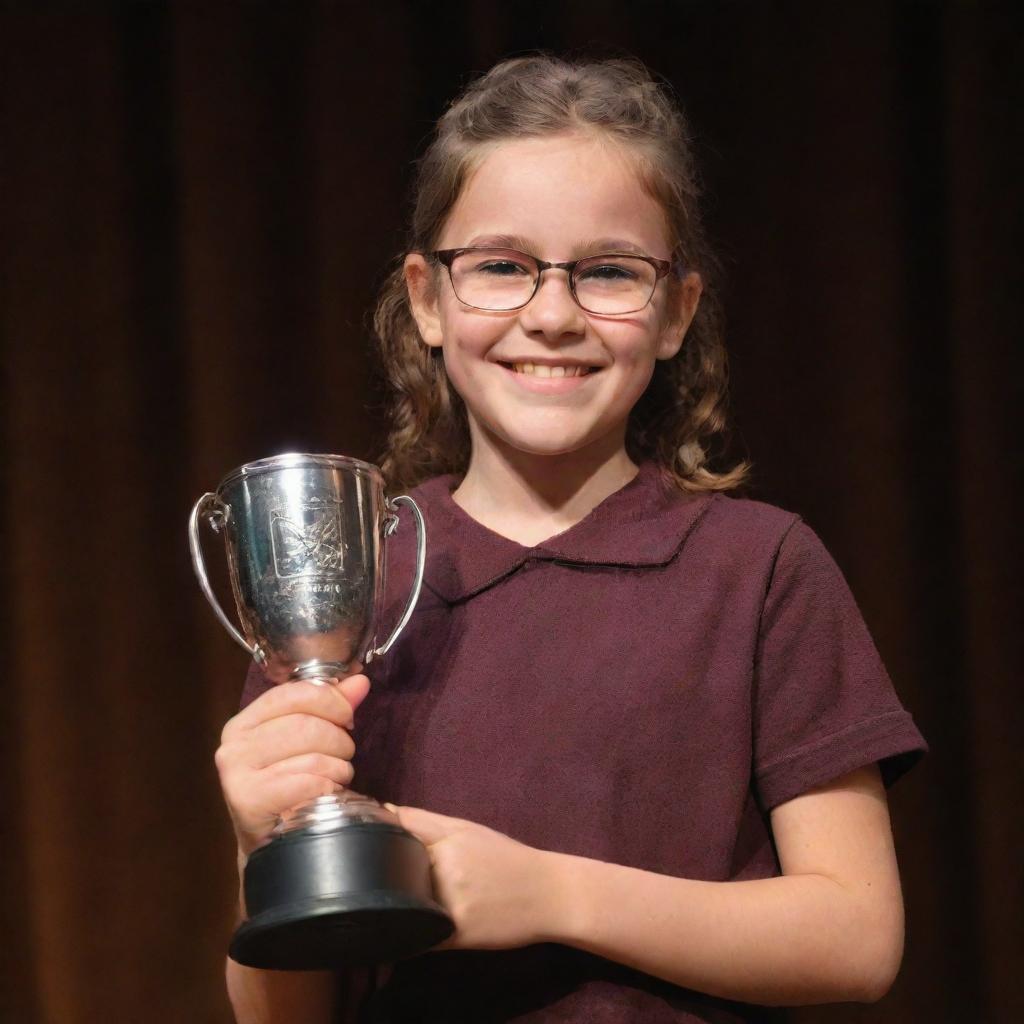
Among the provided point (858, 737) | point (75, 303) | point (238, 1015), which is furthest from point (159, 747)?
point (858, 737)

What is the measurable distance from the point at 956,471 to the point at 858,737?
2.92 feet

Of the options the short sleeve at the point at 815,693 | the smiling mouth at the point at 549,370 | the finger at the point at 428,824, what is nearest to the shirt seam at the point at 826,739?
the short sleeve at the point at 815,693

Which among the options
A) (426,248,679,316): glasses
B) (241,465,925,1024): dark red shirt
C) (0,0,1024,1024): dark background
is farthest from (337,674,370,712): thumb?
(0,0,1024,1024): dark background

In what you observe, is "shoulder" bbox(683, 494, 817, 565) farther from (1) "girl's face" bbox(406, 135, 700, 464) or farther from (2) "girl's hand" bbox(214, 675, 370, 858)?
(2) "girl's hand" bbox(214, 675, 370, 858)

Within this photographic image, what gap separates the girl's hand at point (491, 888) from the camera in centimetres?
109

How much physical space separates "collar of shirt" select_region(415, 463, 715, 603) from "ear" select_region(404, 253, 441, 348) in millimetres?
194

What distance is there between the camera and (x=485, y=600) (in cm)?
135

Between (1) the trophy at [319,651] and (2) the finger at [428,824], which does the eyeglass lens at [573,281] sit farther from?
(2) the finger at [428,824]

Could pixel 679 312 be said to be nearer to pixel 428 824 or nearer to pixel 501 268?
pixel 501 268

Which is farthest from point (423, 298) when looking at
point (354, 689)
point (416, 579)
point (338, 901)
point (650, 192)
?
point (338, 901)

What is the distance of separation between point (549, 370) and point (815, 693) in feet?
1.24

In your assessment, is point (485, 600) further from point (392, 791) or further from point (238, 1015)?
point (238, 1015)

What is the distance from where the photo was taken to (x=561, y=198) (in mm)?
1334

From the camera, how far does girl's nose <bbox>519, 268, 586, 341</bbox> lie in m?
1.32
